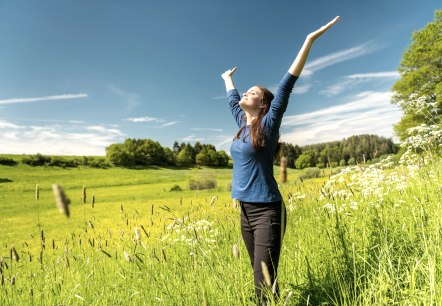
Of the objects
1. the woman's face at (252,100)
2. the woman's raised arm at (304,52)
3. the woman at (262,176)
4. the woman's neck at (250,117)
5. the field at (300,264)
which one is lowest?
the field at (300,264)

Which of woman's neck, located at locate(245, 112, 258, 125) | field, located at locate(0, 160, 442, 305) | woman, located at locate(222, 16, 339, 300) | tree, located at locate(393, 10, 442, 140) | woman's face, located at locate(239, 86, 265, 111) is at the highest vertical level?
tree, located at locate(393, 10, 442, 140)

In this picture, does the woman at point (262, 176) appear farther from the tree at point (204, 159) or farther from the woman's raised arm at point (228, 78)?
the tree at point (204, 159)

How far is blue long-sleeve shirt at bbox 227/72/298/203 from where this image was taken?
327cm

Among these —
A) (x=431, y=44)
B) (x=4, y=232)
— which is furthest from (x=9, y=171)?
(x=431, y=44)

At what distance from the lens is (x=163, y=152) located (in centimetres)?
11431

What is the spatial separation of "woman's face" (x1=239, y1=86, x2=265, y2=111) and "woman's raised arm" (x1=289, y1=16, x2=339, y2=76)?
497mm

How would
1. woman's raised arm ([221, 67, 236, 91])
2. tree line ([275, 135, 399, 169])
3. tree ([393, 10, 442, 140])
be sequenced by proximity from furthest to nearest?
1. tree ([393, 10, 442, 140])
2. woman's raised arm ([221, 67, 236, 91])
3. tree line ([275, 135, 399, 169])

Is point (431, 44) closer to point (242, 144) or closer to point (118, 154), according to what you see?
point (242, 144)

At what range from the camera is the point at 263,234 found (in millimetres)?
3115

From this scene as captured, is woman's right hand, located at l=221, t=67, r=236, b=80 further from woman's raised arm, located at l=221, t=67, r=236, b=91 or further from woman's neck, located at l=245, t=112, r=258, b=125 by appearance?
woman's neck, located at l=245, t=112, r=258, b=125

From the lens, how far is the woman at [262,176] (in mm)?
3100

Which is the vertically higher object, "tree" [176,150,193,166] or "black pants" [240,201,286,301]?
"tree" [176,150,193,166]

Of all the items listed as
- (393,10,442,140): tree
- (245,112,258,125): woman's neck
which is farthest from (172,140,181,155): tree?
(245,112,258,125): woman's neck

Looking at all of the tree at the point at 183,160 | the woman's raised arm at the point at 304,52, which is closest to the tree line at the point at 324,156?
the woman's raised arm at the point at 304,52
